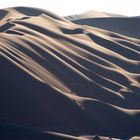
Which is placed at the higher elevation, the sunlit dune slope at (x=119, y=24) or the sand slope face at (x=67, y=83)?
the sand slope face at (x=67, y=83)

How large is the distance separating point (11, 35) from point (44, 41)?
320 centimetres

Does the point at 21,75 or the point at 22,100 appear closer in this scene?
the point at 22,100

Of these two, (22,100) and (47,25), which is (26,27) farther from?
(22,100)

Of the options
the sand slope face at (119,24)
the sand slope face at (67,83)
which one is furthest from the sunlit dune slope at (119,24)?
the sand slope face at (67,83)

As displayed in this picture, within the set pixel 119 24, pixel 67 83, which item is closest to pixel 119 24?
pixel 119 24

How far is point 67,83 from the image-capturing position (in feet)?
131

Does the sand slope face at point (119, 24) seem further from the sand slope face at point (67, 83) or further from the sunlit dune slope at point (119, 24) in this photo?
the sand slope face at point (67, 83)

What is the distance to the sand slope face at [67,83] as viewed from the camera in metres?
34.3

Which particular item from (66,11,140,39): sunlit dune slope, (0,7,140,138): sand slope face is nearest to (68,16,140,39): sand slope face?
(66,11,140,39): sunlit dune slope

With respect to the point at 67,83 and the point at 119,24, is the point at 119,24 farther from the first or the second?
the point at 67,83

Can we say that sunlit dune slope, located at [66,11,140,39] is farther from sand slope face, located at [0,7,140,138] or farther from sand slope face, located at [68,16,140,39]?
sand slope face, located at [0,7,140,138]

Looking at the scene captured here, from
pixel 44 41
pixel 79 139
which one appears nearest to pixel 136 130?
pixel 79 139

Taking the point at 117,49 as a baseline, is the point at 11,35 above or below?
above

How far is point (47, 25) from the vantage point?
58844 mm
